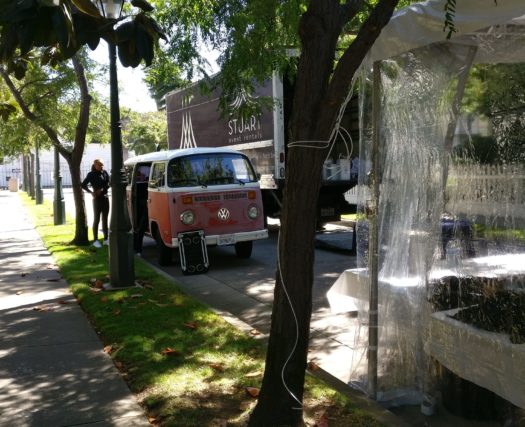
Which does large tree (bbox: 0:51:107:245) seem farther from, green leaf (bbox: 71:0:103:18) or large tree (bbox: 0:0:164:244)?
green leaf (bbox: 71:0:103:18)

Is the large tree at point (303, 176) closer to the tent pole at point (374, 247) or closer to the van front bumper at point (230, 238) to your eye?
the tent pole at point (374, 247)

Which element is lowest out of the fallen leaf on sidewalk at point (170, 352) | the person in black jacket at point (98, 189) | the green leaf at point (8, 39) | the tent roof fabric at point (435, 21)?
the fallen leaf on sidewalk at point (170, 352)

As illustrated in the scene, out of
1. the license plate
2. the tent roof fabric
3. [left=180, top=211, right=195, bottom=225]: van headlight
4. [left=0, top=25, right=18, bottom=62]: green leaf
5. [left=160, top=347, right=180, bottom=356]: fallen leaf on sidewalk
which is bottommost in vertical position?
[left=160, top=347, right=180, bottom=356]: fallen leaf on sidewalk

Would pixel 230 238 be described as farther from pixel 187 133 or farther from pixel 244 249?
pixel 187 133

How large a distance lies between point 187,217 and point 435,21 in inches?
274

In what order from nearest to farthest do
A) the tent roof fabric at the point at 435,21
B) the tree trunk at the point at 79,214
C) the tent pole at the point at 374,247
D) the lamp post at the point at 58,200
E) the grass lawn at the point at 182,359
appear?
the tent roof fabric at the point at 435,21 → the grass lawn at the point at 182,359 → the tent pole at the point at 374,247 → the tree trunk at the point at 79,214 → the lamp post at the point at 58,200

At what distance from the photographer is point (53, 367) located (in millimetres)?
5398

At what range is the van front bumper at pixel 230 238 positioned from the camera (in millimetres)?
10352

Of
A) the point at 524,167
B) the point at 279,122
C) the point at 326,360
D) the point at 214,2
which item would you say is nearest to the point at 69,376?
the point at 326,360

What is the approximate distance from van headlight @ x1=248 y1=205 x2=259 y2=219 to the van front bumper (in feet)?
0.89

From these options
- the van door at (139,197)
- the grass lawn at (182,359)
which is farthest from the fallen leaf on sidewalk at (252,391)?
the van door at (139,197)

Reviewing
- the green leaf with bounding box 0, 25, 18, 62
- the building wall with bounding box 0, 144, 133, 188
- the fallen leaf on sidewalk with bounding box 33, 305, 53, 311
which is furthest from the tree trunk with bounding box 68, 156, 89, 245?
the building wall with bounding box 0, 144, 133, 188

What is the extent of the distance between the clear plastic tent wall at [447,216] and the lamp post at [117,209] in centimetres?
460

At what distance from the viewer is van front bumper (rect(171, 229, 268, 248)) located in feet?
34.0
